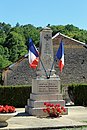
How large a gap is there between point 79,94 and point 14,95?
4.39 meters

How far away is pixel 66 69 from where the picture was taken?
35.0 meters

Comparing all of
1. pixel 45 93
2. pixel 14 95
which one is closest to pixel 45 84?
pixel 45 93

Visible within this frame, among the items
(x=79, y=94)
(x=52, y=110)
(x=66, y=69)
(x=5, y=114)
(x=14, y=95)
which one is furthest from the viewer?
(x=66, y=69)

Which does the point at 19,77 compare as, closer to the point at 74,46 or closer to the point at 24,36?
the point at 74,46

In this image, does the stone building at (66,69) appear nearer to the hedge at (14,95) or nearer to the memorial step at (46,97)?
the hedge at (14,95)

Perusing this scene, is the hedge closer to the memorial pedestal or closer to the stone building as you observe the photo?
the memorial pedestal

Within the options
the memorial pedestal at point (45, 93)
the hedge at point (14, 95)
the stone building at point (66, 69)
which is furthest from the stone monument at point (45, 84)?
the stone building at point (66, 69)

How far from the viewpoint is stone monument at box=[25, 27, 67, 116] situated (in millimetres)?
15461

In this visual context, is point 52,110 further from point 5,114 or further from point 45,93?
point 5,114

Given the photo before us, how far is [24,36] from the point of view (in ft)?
198

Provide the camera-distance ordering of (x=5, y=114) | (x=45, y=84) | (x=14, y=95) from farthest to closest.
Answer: (x=14, y=95), (x=45, y=84), (x=5, y=114)

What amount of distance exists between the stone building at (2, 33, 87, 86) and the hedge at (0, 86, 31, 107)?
34.8ft

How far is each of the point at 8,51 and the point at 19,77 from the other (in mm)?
22512

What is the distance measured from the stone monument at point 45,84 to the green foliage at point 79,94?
698 cm
